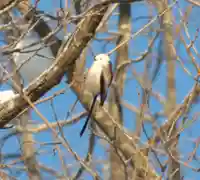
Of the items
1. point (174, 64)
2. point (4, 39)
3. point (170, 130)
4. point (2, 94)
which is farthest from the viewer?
point (174, 64)

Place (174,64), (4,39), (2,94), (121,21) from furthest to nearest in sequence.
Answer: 1. (121,21)
2. (174,64)
3. (4,39)
4. (2,94)

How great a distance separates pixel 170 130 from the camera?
2.53 metres

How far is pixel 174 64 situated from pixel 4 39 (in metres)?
1.17

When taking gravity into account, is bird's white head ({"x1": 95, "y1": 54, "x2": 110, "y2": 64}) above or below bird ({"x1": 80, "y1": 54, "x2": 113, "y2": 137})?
above

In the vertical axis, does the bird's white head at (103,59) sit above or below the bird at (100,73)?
above

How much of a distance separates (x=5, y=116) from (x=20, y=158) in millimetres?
905

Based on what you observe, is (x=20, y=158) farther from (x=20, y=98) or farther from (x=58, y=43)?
(x=20, y=98)

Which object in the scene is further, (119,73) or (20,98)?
(119,73)

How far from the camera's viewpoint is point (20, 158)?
3389 millimetres

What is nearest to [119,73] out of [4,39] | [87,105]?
[87,105]

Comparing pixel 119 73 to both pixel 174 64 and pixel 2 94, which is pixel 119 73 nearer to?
pixel 174 64

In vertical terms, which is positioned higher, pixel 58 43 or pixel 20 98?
pixel 58 43

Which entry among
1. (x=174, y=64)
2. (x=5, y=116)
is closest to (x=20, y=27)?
(x=5, y=116)

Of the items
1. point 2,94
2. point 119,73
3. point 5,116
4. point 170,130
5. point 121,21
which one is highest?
point 121,21
